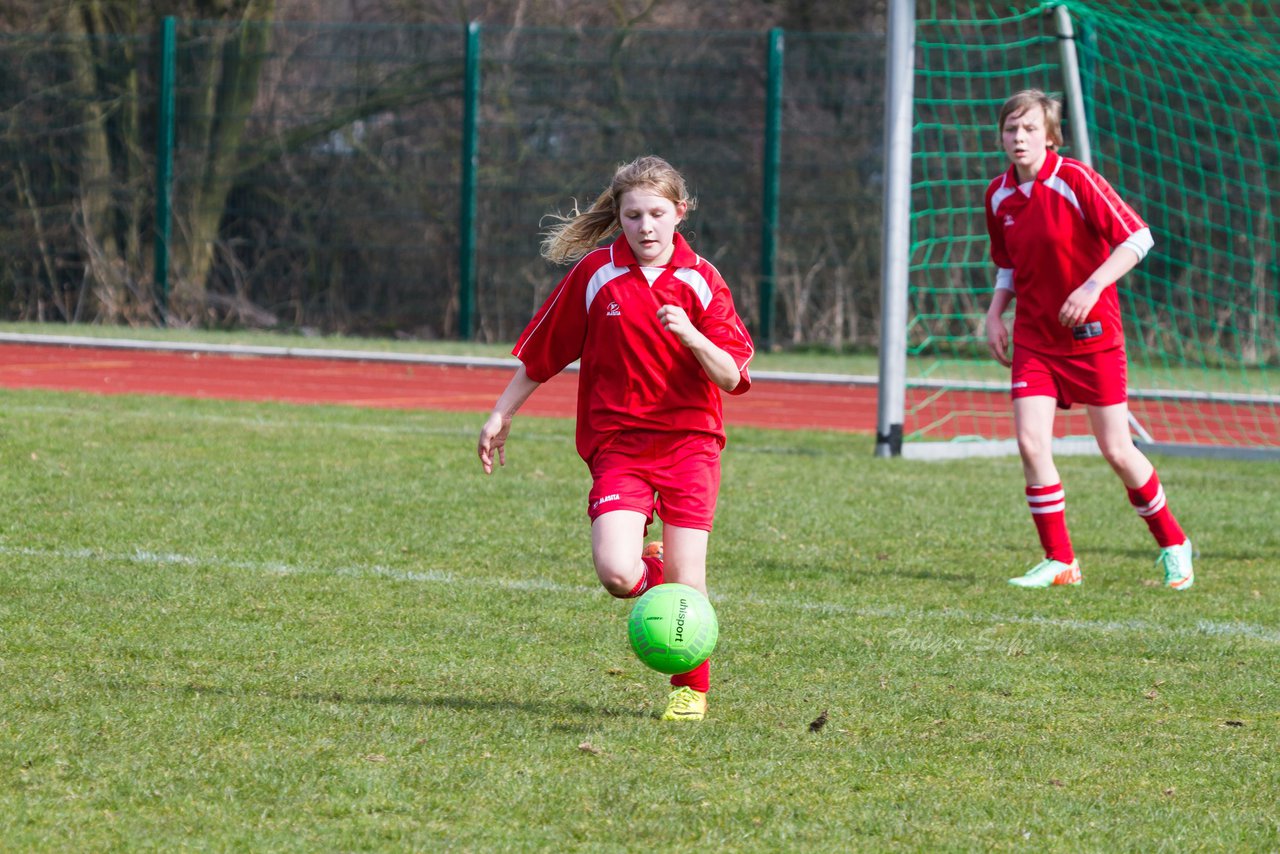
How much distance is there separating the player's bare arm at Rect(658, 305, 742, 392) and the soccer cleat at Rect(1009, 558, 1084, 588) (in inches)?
97.9

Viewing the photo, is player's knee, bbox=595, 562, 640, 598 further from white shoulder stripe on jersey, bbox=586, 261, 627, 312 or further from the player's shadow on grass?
white shoulder stripe on jersey, bbox=586, 261, 627, 312

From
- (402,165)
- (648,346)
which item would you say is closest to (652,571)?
(648,346)

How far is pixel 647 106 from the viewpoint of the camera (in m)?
21.4

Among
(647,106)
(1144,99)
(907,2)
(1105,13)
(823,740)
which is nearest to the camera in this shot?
(823,740)

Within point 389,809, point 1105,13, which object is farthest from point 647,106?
point 389,809

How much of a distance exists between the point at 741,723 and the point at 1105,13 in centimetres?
872

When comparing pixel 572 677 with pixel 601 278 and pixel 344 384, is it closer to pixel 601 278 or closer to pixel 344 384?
pixel 601 278

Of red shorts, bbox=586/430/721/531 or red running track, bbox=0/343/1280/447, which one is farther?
red running track, bbox=0/343/1280/447

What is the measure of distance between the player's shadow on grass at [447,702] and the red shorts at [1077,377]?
9.94 feet

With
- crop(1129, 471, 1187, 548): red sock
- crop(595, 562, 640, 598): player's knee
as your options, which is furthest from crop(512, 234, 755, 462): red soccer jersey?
crop(1129, 471, 1187, 548): red sock

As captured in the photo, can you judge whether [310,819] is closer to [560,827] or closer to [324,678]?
[560,827]

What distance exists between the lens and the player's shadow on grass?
15.7 ft

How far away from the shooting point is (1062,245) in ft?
23.8

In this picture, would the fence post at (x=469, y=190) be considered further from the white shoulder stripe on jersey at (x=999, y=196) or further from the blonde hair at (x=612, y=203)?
the blonde hair at (x=612, y=203)
